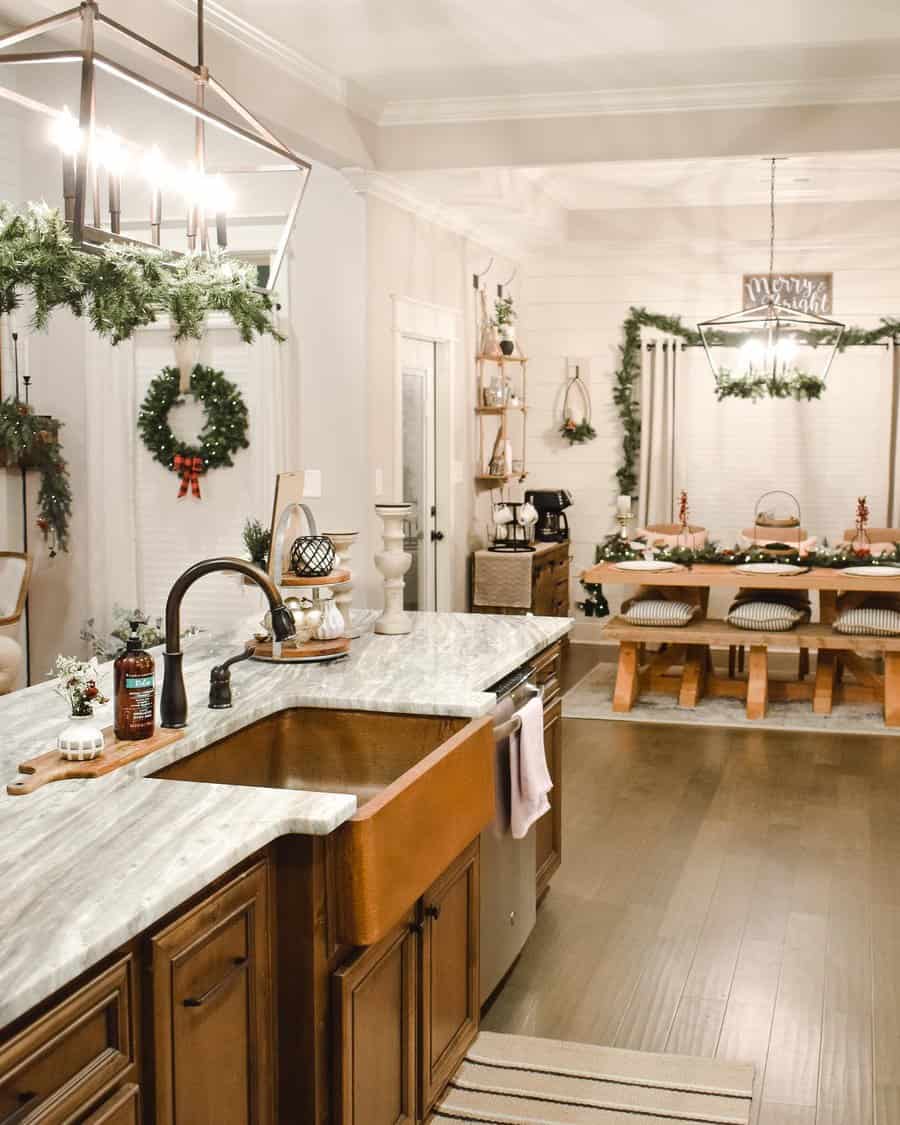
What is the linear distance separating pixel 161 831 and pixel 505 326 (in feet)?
23.0

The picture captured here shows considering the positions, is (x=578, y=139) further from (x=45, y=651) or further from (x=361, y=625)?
(x=45, y=651)

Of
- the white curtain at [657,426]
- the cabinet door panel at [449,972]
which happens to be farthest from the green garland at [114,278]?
the white curtain at [657,426]

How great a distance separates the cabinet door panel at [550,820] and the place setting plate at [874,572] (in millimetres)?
3446

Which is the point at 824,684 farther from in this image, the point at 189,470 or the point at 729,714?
the point at 189,470

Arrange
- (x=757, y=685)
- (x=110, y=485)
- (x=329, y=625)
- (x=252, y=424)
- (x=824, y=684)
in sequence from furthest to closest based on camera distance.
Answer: (x=824, y=684), (x=757, y=685), (x=110, y=485), (x=252, y=424), (x=329, y=625)

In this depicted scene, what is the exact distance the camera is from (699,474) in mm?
9711

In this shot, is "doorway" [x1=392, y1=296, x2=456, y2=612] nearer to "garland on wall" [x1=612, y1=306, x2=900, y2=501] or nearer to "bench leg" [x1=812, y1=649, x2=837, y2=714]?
"garland on wall" [x1=612, y1=306, x2=900, y2=501]

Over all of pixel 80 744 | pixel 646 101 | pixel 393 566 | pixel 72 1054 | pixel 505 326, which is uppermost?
pixel 646 101

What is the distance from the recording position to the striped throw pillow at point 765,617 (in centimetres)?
719

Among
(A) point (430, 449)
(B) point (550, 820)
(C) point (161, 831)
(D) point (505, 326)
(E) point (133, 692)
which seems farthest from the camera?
(D) point (505, 326)

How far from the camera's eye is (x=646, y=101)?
5.90m

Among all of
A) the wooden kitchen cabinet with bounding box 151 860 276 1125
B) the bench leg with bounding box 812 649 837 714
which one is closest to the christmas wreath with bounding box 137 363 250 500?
the bench leg with bounding box 812 649 837 714

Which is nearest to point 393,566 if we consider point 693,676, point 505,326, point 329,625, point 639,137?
point 329,625

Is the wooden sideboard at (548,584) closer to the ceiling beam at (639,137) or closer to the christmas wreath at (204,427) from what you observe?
the christmas wreath at (204,427)
